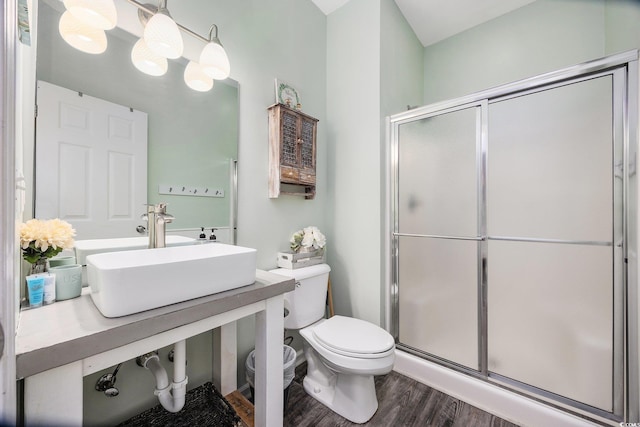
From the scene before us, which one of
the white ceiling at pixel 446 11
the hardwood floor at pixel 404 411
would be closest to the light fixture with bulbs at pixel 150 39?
the white ceiling at pixel 446 11

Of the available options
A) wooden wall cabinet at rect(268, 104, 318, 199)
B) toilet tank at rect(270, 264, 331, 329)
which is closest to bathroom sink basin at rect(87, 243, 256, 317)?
toilet tank at rect(270, 264, 331, 329)

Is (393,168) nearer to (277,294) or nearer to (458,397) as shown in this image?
(277,294)

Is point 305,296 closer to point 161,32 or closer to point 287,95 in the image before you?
point 287,95

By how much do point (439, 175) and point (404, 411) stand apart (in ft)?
4.79

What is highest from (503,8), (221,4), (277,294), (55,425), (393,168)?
(503,8)

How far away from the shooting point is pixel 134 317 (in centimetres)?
73

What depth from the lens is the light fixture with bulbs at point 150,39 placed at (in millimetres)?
928

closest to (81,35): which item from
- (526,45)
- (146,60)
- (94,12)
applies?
(94,12)

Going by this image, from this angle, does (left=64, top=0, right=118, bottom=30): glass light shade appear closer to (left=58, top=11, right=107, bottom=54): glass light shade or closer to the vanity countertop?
(left=58, top=11, right=107, bottom=54): glass light shade

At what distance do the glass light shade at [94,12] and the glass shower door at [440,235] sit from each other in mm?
1695

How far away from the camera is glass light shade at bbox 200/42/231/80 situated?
1.26m

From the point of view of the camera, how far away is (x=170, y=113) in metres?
1.26

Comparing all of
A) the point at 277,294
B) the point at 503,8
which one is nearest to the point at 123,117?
the point at 277,294

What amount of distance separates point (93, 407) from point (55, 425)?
0.60 meters
